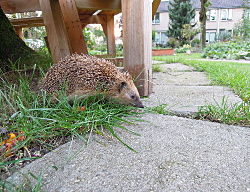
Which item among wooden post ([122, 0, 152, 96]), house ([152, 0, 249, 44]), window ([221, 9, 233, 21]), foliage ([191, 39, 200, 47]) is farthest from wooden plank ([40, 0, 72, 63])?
window ([221, 9, 233, 21])

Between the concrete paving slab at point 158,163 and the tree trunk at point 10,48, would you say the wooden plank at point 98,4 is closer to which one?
the tree trunk at point 10,48

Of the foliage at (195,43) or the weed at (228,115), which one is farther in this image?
the foliage at (195,43)

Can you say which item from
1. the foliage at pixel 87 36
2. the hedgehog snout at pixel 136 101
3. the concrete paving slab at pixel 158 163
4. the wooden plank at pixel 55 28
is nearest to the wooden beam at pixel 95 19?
the wooden plank at pixel 55 28

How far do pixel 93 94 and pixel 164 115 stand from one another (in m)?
0.78

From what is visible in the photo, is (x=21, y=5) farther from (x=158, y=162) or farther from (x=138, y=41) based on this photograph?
(x=158, y=162)

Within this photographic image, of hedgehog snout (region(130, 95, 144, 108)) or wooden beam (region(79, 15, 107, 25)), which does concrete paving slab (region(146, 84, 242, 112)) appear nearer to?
hedgehog snout (region(130, 95, 144, 108))

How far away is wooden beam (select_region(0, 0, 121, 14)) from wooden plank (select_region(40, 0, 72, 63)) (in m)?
0.52

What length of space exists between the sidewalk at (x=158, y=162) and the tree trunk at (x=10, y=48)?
9.42 ft

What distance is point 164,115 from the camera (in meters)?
2.01

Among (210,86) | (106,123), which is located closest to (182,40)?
(210,86)

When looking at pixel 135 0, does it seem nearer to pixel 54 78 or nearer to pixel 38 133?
pixel 54 78

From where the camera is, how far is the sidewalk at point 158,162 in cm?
105

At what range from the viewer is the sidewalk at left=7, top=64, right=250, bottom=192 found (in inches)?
41.4

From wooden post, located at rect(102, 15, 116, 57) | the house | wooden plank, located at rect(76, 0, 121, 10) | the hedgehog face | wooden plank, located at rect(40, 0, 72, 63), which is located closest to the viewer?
the hedgehog face
